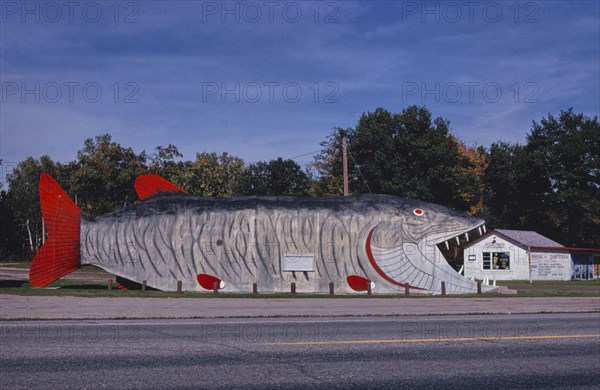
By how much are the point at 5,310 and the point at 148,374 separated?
1044 cm

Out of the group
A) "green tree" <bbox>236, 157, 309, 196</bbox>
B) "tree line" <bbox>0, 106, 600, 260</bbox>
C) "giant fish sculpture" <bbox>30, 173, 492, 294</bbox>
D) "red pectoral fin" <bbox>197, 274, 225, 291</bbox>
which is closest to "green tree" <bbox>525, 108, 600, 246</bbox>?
"tree line" <bbox>0, 106, 600, 260</bbox>

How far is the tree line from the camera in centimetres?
4991

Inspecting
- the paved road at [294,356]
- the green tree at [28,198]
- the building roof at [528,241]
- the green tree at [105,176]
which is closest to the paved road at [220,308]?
the paved road at [294,356]

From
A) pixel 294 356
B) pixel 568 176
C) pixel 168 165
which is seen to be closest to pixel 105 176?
pixel 168 165

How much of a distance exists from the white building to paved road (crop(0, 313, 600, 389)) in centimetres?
3527

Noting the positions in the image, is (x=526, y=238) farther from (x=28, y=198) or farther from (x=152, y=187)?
(x=28, y=198)

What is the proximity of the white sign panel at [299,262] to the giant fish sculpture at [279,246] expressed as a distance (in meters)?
0.04

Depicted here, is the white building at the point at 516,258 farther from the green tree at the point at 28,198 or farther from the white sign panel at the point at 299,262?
the green tree at the point at 28,198

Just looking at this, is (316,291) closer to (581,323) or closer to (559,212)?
(581,323)

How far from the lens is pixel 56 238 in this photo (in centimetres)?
2572

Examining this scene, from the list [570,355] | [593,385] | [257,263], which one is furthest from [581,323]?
[257,263]

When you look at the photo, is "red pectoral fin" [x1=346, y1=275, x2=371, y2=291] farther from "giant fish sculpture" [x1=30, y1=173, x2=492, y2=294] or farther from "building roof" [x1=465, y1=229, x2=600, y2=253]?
"building roof" [x1=465, y1=229, x2=600, y2=253]

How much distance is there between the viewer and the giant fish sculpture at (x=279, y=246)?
2667cm

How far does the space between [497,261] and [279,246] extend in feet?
81.1
